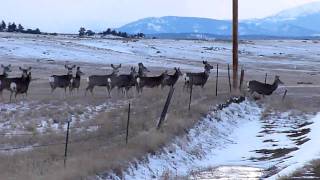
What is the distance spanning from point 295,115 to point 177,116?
6.79m

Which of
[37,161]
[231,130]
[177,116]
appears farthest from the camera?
[231,130]

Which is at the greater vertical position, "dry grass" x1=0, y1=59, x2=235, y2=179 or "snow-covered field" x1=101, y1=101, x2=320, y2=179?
"dry grass" x1=0, y1=59, x2=235, y2=179

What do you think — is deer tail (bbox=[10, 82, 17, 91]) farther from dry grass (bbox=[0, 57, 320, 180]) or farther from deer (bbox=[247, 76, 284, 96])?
deer (bbox=[247, 76, 284, 96])

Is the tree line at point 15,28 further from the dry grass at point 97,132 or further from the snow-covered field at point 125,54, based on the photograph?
the dry grass at point 97,132

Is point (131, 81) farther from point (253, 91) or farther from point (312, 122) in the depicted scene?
point (312, 122)

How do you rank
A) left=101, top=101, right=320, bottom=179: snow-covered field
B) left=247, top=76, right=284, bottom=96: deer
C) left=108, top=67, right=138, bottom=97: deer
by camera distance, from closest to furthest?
1. left=101, top=101, right=320, bottom=179: snow-covered field
2. left=247, top=76, right=284, bottom=96: deer
3. left=108, top=67, right=138, bottom=97: deer

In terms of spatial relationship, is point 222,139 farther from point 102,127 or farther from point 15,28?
point 15,28

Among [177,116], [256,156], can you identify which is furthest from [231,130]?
[256,156]

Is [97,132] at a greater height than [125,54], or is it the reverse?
[97,132]

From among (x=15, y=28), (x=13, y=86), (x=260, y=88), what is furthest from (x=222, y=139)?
(x=15, y=28)

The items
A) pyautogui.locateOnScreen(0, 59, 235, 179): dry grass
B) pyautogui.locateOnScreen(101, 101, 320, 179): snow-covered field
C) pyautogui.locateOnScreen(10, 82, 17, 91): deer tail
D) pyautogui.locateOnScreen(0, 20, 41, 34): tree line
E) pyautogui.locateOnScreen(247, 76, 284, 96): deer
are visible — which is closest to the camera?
pyautogui.locateOnScreen(0, 59, 235, 179): dry grass

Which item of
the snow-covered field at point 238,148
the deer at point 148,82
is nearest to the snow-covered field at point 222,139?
the snow-covered field at point 238,148

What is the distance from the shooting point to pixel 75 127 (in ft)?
72.1

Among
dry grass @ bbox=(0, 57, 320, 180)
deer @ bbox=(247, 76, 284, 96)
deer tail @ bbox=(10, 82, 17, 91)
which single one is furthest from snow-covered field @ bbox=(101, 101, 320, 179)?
deer tail @ bbox=(10, 82, 17, 91)
